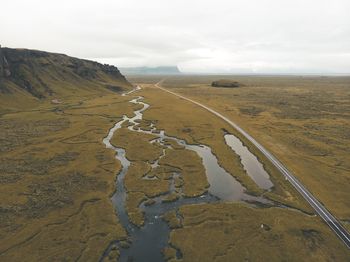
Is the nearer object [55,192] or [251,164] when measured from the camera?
[55,192]

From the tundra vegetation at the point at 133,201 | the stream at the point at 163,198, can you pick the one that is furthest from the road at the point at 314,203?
the stream at the point at 163,198

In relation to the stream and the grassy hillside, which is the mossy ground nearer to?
the grassy hillside

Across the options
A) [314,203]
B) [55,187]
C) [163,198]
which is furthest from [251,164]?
[55,187]

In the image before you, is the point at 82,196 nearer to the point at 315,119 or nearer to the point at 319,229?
the point at 319,229

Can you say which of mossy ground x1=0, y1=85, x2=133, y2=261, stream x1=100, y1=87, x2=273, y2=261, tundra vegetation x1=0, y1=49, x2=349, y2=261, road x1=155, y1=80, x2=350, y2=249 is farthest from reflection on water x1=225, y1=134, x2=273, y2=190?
mossy ground x1=0, y1=85, x2=133, y2=261

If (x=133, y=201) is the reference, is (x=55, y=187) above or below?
above

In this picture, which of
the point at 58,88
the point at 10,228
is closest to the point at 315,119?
the point at 10,228

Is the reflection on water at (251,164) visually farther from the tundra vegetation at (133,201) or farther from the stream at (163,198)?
the tundra vegetation at (133,201)

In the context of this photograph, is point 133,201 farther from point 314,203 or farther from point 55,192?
point 314,203
